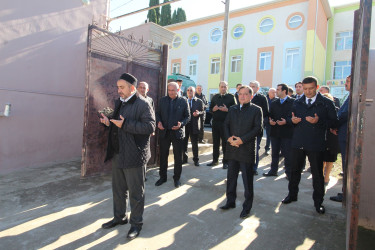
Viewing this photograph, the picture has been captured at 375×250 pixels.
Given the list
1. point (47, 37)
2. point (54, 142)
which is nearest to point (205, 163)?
point (54, 142)

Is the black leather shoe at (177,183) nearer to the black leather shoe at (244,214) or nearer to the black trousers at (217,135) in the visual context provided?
the black leather shoe at (244,214)

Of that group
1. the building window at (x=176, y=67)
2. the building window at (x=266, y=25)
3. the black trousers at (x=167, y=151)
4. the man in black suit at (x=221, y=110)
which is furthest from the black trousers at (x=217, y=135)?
the building window at (x=176, y=67)

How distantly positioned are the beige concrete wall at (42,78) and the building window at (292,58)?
15012 mm

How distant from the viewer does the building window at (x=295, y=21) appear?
58.9 ft

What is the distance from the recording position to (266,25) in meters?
19.3

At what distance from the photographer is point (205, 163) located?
6.21m

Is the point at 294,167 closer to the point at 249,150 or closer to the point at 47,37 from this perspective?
the point at 249,150

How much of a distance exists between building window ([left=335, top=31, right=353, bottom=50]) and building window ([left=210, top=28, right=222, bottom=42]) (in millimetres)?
9252

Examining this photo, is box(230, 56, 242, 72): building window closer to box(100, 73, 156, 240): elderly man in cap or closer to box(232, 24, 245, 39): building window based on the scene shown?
box(232, 24, 245, 39): building window

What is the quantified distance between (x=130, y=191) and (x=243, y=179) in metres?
1.55

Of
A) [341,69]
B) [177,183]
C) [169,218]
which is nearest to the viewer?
[169,218]

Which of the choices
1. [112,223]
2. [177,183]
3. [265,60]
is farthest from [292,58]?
[112,223]

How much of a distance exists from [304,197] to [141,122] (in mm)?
2920

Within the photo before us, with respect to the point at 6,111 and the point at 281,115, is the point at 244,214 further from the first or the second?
the point at 6,111
